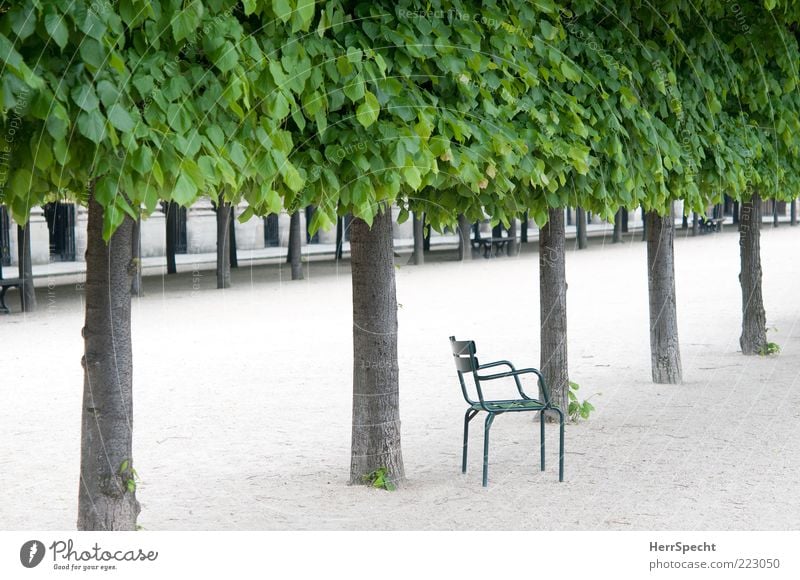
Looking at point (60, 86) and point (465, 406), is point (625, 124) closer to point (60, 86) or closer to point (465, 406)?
point (465, 406)

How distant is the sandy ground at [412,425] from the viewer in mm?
6867

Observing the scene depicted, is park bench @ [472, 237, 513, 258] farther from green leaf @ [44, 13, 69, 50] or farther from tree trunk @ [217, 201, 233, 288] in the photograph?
green leaf @ [44, 13, 69, 50]

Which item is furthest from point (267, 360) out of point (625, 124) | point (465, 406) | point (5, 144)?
point (5, 144)

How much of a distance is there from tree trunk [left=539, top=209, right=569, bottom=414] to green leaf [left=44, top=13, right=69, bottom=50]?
6257 millimetres

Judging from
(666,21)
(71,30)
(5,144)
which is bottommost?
(5,144)

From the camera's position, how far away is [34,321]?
699 inches

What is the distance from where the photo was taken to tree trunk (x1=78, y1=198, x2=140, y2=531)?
5473 mm

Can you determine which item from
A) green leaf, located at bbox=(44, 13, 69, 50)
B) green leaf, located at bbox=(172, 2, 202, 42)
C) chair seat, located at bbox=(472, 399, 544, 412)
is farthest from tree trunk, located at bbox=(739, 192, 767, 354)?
green leaf, located at bbox=(44, 13, 69, 50)

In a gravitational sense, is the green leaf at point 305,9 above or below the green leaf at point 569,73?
below

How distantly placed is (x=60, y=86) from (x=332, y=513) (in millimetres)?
3638

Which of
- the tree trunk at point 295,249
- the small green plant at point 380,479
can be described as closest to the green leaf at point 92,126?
the small green plant at point 380,479

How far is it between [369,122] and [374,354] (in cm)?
247

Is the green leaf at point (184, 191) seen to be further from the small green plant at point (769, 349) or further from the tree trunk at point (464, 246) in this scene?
the tree trunk at point (464, 246)

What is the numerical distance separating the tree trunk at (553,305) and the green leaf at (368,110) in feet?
14.8
